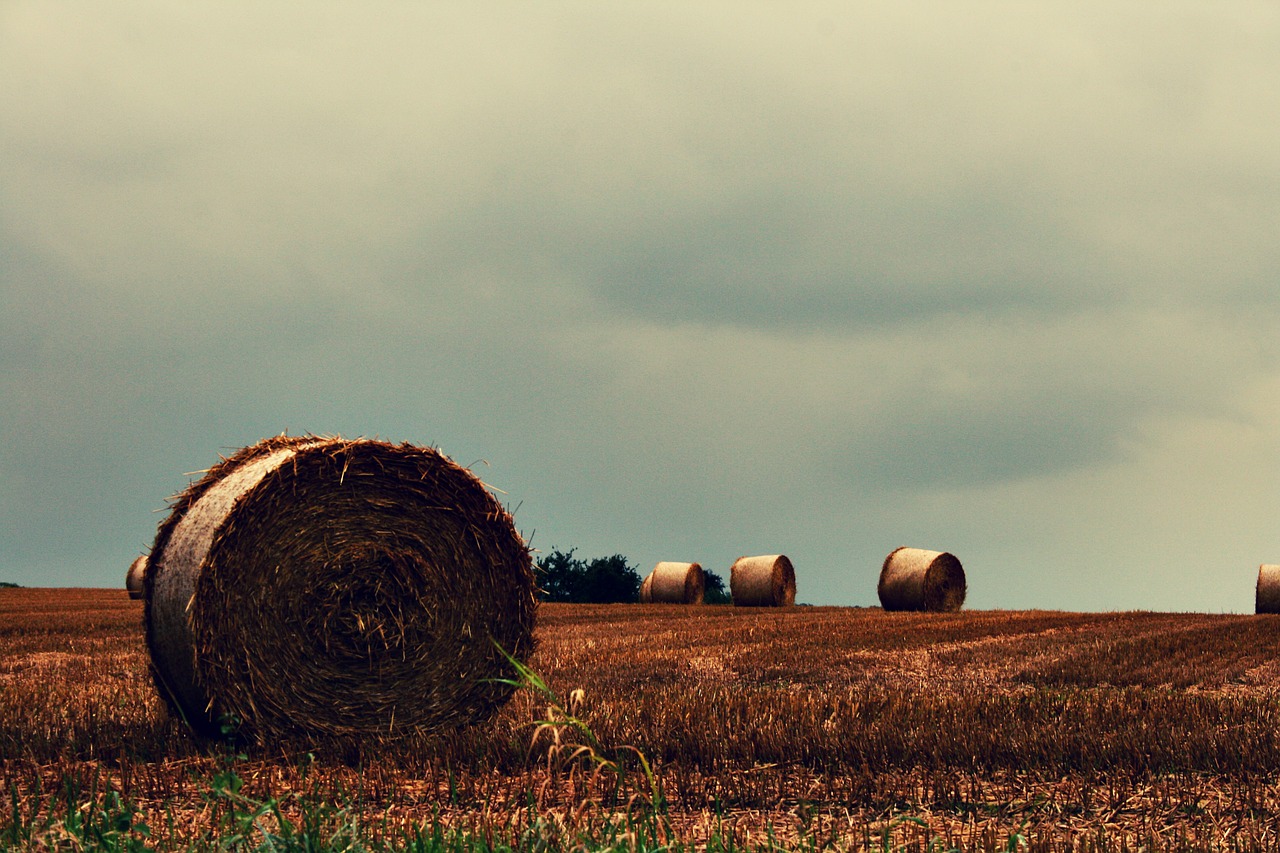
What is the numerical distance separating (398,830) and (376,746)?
2548 mm

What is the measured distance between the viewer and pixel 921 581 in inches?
1012

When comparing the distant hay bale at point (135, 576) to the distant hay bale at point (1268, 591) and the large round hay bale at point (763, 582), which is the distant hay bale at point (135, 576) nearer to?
the large round hay bale at point (763, 582)

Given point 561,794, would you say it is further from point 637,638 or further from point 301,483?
point 637,638

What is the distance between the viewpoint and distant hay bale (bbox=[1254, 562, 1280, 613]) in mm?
27422

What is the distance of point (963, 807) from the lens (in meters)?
5.18

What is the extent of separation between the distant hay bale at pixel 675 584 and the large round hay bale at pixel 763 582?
235 centimetres

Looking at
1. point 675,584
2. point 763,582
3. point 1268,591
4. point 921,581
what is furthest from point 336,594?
point 1268,591

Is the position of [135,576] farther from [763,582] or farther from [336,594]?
[336,594]

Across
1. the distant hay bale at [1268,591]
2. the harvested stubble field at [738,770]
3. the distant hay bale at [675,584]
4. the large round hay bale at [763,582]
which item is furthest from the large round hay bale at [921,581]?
the harvested stubble field at [738,770]

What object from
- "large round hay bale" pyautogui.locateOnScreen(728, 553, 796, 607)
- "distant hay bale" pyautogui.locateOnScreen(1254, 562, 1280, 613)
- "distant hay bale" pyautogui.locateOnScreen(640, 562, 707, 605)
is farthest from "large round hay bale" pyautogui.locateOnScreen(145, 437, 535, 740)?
"distant hay bale" pyautogui.locateOnScreen(1254, 562, 1280, 613)

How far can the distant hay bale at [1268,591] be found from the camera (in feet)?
90.0

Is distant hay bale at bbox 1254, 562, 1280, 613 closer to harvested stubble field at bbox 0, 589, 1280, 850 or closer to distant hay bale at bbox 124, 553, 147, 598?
harvested stubble field at bbox 0, 589, 1280, 850

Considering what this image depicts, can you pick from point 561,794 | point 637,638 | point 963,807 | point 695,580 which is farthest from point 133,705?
point 695,580

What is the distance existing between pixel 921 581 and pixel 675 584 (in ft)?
27.6
